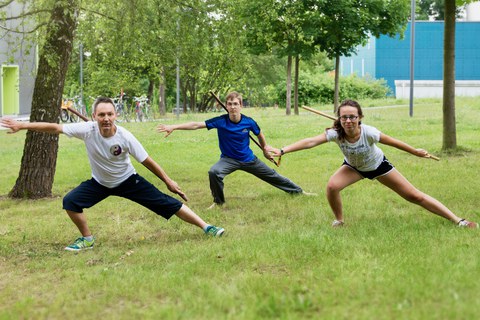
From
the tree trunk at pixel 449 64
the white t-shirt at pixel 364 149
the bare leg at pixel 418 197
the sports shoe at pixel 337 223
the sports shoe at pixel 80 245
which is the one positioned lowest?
the sports shoe at pixel 80 245

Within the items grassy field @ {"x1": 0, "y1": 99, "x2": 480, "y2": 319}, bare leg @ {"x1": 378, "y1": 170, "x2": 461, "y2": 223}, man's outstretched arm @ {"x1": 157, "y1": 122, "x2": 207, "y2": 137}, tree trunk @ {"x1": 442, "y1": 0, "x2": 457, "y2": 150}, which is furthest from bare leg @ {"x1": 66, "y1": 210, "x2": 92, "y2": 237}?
tree trunk @ {"x1": 442, "y1": 0, "x2": 457, "y2": 150}

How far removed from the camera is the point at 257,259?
229 inches

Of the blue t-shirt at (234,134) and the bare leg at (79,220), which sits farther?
the blue t-shirt at (234,134)

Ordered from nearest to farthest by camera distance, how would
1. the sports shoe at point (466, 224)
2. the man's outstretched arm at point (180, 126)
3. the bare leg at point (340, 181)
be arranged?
the sports shoe at point (466, 224) → the bare leg at point (340, 181) → the man's outstretched arm at point (180, 126)

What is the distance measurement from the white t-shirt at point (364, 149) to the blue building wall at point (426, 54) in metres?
57.0

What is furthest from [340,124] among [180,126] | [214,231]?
[180,126]

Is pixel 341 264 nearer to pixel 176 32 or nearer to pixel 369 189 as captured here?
pixel 369 189

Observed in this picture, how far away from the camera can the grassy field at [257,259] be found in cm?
458

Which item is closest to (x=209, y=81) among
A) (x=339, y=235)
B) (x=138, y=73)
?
(x=138, y=73)

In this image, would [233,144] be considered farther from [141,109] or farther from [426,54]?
[426,54]

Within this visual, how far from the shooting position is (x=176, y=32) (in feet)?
39.9

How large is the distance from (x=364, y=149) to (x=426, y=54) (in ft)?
195

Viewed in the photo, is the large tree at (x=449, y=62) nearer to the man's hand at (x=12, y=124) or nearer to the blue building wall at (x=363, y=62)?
the man's hand at (x=12, y=124)

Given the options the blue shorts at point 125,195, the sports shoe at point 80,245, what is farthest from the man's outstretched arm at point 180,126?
the sports shoe at point 80,245
